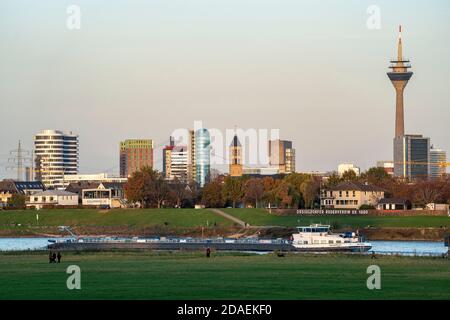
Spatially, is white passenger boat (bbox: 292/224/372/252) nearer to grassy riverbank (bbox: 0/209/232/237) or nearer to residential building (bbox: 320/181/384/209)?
grassy riverbank (bbox: 0/209/232/237)

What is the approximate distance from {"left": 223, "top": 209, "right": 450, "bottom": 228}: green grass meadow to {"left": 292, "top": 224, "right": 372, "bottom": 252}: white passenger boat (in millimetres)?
30853

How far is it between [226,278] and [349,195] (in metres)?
120

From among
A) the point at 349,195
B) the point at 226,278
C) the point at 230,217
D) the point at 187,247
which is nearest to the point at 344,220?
the point at 230,217

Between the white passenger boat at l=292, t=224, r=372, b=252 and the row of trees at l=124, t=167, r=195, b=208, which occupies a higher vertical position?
the row of trees at l=124, t=167, r=195, b=208

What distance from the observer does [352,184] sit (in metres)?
174

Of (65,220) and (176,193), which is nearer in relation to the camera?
(65,220)

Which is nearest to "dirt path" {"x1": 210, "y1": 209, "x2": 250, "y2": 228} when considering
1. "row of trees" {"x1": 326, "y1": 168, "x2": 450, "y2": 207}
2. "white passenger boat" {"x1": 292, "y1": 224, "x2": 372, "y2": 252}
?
"row of trees" {"x1": 326, "y1": 168, "x2": 450, "y2": 207}

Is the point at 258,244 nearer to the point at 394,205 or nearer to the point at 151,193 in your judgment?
the point at 394,205

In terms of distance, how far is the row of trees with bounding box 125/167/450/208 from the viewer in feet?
553

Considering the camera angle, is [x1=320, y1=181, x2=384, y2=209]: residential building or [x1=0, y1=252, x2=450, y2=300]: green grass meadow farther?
[x1=320, y1=181, x2=384, y2=209]: residential building

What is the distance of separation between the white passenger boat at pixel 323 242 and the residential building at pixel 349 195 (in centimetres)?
7003
